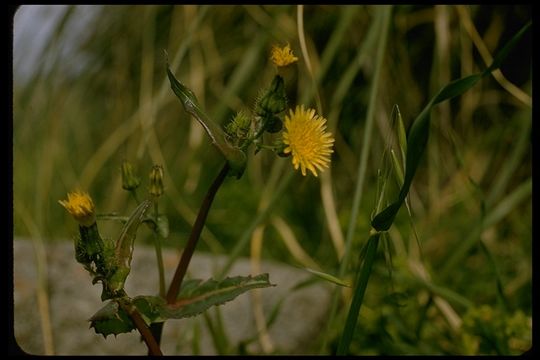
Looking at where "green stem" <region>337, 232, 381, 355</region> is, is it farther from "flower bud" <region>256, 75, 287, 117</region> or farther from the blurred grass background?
the blurred grass background

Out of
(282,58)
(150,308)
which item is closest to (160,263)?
(150,308)

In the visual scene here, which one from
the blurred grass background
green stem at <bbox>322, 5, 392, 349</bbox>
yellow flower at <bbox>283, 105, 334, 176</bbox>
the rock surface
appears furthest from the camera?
the blurred grass background

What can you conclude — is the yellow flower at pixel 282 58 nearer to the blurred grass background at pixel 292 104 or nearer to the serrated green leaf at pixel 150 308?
the serrated green leaf at pixel 150 308

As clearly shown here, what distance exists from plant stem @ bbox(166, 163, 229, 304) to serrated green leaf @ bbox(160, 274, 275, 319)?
0.01 metres

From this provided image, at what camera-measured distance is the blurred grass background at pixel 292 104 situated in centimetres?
104

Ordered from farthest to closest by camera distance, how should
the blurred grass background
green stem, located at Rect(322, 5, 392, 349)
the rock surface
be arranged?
the blurred grass background, the rock surface, green stem, located at Rect(322, 5, 392, 349)

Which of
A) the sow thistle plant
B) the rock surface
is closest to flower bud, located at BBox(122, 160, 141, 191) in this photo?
the sow thistle plant

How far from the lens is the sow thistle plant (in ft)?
1.25
